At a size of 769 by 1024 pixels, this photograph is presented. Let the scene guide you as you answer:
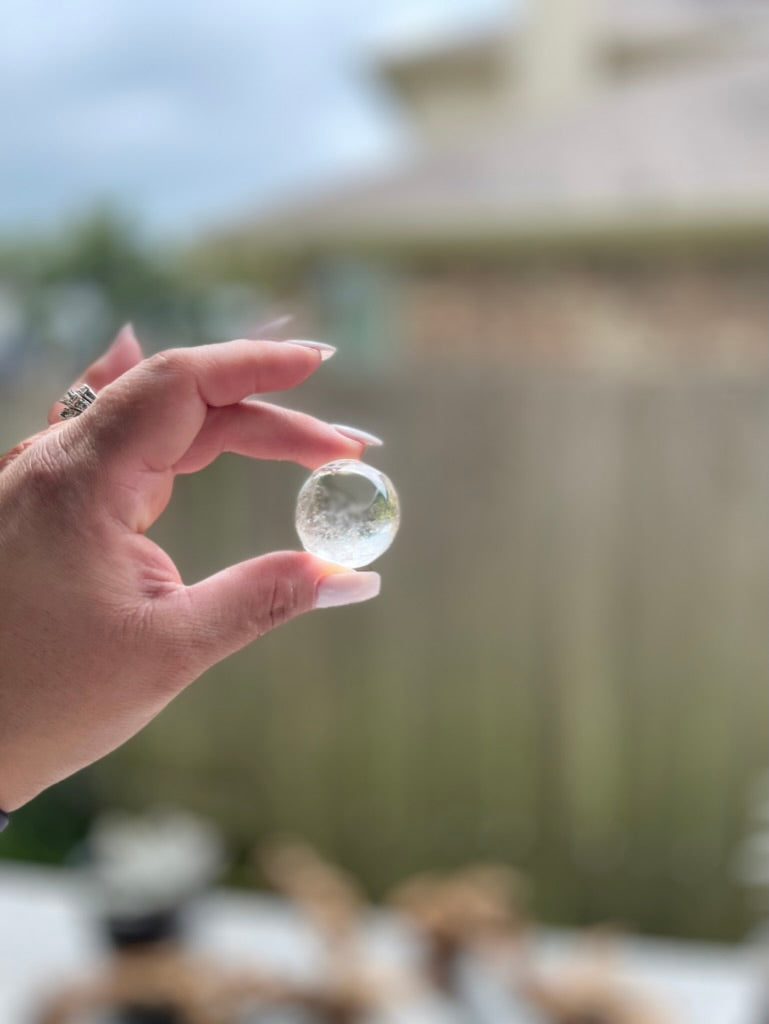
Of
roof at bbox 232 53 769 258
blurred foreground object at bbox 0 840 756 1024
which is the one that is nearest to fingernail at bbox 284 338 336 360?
blurred foreground object at bbox 0 840 756 1024

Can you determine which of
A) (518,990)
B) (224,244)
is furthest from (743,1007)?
(224,244)

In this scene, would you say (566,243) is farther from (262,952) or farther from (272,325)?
(272,325)

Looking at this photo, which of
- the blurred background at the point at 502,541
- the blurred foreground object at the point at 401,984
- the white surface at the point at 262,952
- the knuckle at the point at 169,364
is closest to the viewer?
the knuckle at the point at 169,364

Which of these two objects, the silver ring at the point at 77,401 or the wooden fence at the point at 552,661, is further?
the wooden fence at the point at 552,661

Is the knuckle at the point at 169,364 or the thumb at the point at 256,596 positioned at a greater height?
the knuckle at the point at 169,364

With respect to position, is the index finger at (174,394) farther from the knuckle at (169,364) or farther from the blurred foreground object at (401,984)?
the blurred foreground object at (401,984)

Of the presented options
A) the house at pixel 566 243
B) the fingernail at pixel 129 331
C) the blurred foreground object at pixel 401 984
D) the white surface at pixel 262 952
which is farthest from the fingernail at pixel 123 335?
the house at pixel 566 243

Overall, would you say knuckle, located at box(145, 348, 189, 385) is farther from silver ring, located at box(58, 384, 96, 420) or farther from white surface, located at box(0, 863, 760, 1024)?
white surface, located at box(0, 863, 760, 1024)

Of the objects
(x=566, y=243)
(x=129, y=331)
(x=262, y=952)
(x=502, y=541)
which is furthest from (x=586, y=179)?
(x=129, y=331)
